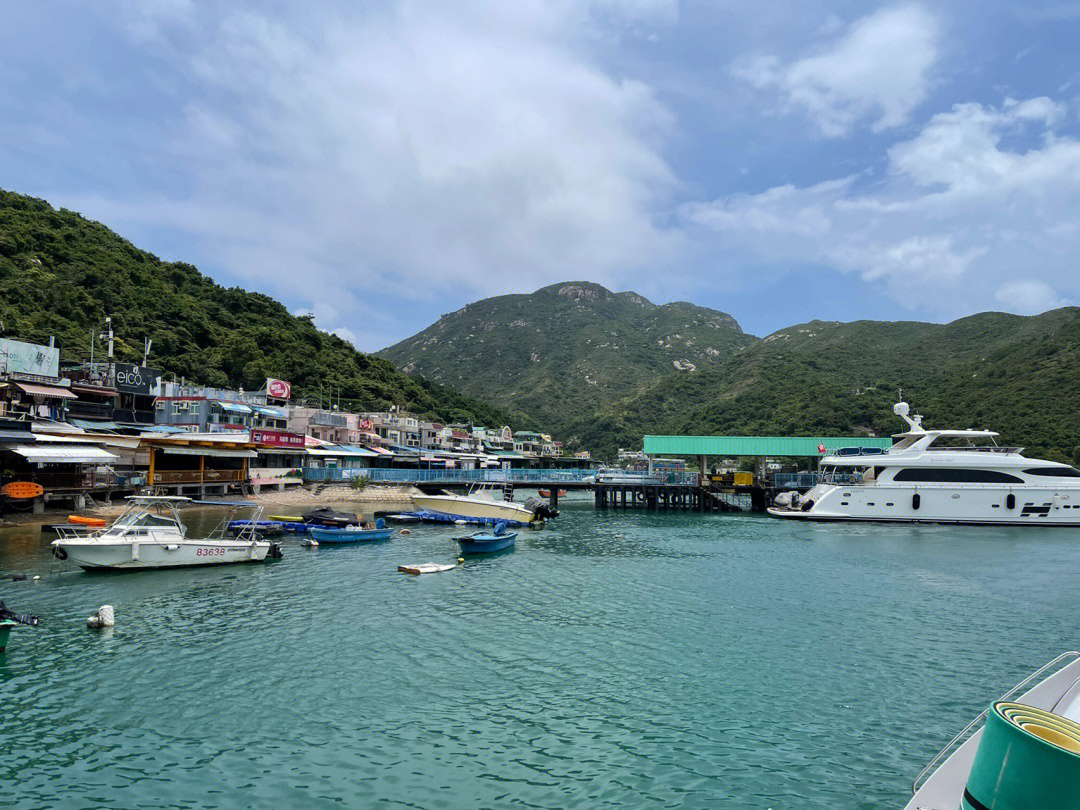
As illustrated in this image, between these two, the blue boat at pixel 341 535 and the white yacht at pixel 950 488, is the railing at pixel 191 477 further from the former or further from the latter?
the white yacht at pixel 950 488

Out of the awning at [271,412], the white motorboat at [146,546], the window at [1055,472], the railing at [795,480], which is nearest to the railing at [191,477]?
the awning at [271,412]

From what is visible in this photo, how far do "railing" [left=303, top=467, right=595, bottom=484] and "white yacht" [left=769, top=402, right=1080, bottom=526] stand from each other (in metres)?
26.1

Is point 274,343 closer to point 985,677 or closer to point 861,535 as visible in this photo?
point 861,535

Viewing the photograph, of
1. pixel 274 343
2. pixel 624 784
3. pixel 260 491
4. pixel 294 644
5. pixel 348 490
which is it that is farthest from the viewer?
pixel 274 343

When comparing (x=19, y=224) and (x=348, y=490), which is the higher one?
(x=19, y=224)

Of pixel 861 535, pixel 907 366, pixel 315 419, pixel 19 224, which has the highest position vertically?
pixel 19 224

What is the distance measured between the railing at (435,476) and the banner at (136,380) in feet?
55.9

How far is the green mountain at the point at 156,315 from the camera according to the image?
70.8 metres

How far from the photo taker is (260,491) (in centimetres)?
6059

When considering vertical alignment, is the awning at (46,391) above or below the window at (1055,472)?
above

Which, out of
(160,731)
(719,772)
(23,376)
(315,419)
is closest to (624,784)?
(719,772)

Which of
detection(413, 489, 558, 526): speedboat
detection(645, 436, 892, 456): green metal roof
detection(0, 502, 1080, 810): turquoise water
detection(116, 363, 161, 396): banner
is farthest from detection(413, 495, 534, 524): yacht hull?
detection(116, 363, 161, 396): banner

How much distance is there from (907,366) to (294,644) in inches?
5411

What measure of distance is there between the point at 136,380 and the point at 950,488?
75631 mm
